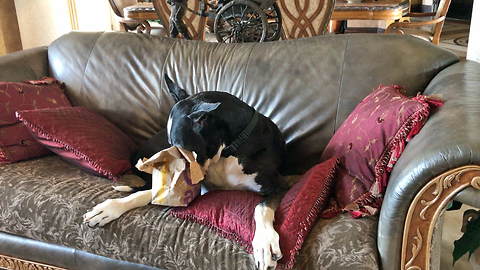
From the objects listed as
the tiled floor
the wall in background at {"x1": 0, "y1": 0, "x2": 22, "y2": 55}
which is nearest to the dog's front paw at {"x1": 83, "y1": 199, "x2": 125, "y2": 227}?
the tiled floor

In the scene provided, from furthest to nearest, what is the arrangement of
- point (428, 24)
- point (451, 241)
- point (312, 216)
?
point (428, 24) < point (451, 241) < point (312, 216)

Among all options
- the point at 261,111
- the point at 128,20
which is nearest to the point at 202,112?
the point at 261,111

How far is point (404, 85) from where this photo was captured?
1.70 metres

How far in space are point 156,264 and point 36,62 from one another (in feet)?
4.78

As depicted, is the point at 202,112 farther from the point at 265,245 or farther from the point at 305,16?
the point at 305,16

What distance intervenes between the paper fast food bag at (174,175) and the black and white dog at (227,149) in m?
0.05

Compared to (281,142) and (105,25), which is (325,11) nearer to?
(281,142)

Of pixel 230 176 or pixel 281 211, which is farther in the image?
pixel 230 176

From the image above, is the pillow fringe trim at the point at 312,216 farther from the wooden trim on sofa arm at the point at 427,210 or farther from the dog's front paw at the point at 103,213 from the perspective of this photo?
the dog's front paw at the point at 103,213

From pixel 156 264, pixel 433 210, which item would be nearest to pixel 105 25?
pixel 156 264

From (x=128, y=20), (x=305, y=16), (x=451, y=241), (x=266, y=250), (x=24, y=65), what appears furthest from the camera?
(x=128, y=20)

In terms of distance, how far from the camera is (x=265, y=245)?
1.21 metres

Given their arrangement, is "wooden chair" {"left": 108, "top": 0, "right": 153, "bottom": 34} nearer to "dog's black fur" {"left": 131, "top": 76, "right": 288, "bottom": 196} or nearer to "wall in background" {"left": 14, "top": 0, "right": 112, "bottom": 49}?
"wall in background" {"left": 14, "top": 0, "right": 112, "bottom": 49}

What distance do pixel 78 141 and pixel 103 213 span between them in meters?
0.43
